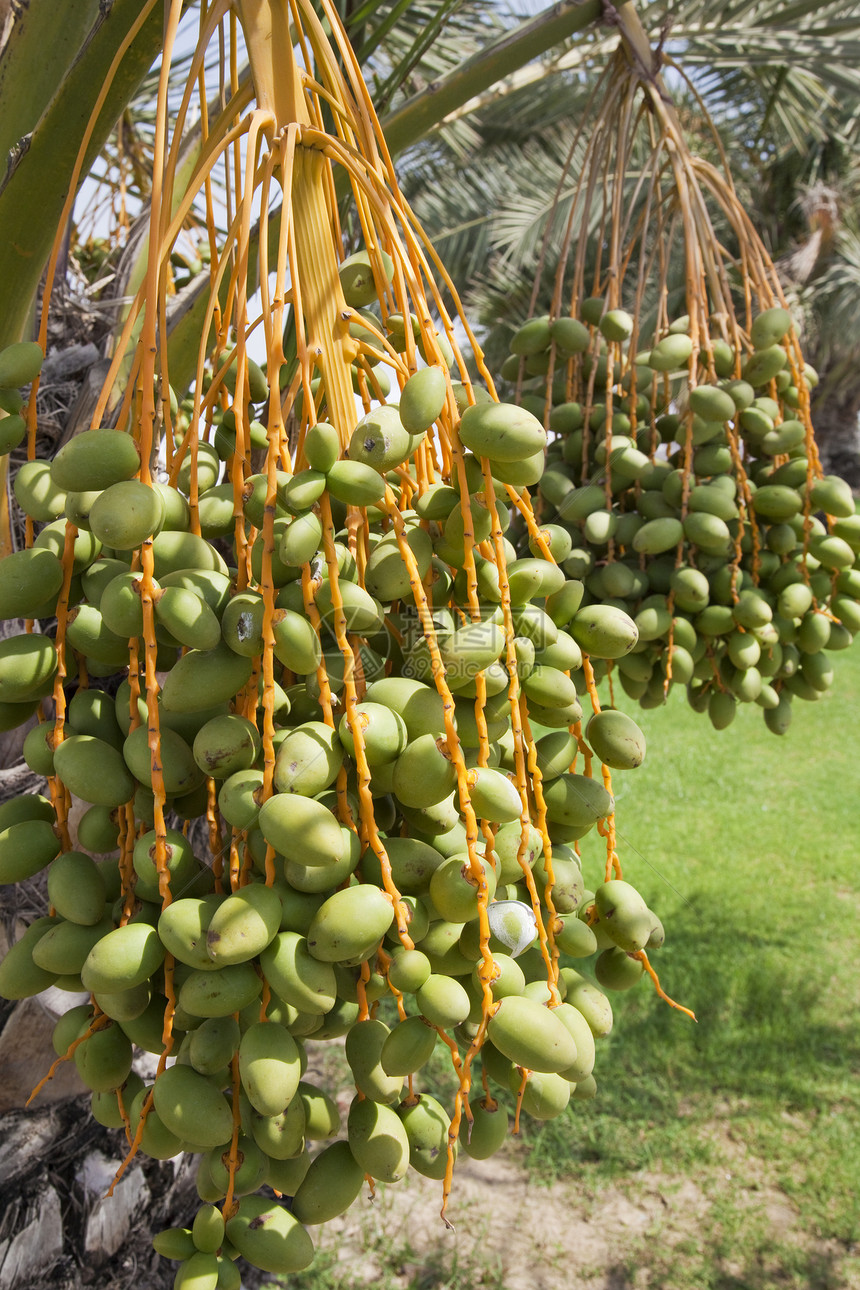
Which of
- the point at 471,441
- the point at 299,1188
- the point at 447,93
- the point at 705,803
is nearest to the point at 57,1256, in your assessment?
the point at 299,1188

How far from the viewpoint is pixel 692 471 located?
146 cm

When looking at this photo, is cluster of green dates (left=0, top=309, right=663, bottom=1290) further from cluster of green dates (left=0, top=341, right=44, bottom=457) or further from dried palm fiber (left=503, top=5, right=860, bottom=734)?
dried palm fiber (left=503, top=5, right=860, bottom=734)

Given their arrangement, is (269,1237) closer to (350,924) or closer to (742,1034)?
(350,924)

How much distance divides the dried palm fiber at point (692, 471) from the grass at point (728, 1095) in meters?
0.39

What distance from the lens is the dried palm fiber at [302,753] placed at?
2.22ft

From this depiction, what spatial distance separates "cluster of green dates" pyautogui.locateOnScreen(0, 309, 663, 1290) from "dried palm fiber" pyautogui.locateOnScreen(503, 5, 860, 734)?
62cm

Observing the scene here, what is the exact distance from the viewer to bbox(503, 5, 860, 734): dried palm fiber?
138cm

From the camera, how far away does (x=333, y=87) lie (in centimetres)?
87

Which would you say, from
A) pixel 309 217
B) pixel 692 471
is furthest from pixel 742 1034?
pixel 309 217

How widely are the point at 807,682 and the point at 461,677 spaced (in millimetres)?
1061

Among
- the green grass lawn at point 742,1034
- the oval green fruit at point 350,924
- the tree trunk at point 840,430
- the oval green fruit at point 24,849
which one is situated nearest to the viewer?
the oval green fruit at point 350,924

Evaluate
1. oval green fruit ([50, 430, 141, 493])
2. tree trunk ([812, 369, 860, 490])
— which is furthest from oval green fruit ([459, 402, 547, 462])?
tree trunk ([812, 369, 860, 490])

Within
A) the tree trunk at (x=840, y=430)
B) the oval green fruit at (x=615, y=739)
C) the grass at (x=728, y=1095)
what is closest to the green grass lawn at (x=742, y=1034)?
the grass at (x=728, y=1095)

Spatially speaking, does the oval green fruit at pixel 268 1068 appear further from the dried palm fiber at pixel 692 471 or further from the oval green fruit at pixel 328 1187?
the dried palm fiber at pixel 692 471
